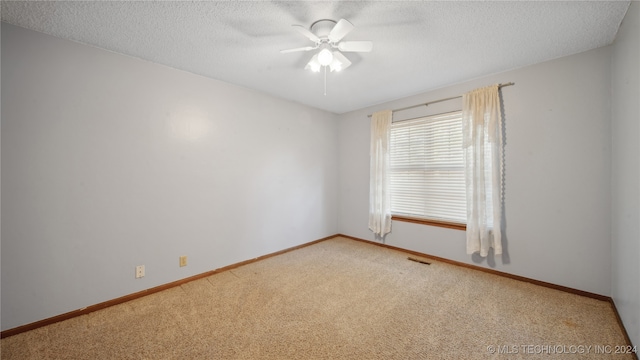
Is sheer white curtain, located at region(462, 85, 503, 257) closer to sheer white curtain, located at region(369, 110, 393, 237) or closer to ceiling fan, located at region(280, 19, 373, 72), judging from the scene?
sheer white curtain, located at region(369, 110, 393, 237)

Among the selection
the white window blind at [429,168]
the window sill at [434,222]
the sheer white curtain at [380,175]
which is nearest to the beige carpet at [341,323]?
the window sill at [434,222]

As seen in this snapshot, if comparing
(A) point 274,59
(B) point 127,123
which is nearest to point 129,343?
(B) point 127,123

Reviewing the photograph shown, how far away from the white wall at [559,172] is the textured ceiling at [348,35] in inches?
10.4

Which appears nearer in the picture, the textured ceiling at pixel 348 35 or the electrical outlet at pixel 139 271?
the textured ceiling at pixel 348 35

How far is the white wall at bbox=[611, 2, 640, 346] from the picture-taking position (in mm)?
1581

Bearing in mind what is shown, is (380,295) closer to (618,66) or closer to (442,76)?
(442,76)

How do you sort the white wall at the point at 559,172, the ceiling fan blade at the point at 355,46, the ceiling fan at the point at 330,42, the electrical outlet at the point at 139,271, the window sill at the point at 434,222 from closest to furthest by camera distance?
1. the ceiling fan at the point at 330,42
2. the ceiling fan blade at the point at 355,46
3. the white wall at the point at 559,172
4. the electrical outlet at the point at 139,271
5. the window sill at the point at 434,222

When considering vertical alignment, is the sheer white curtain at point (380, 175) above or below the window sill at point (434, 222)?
above

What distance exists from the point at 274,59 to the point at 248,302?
7.99ft

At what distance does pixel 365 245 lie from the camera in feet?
13.2

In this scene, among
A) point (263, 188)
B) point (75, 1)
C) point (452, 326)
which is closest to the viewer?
point (75, 1)

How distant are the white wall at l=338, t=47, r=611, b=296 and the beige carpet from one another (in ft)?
0.92

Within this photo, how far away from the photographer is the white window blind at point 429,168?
314cm

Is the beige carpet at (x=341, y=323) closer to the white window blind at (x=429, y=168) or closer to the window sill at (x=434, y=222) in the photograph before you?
the window sill at (x=434, y=222)
